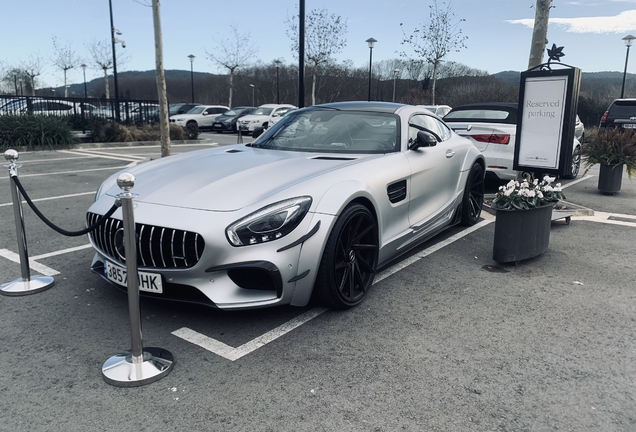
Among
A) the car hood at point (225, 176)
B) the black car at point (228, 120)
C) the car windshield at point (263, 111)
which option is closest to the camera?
the car hood at point (225, 176)

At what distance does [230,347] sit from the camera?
122 inches

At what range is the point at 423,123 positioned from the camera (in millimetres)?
5125

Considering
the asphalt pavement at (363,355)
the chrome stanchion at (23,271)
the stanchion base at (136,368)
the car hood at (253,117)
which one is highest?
the car hood at (253,117)

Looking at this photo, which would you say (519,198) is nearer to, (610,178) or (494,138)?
(494,138)

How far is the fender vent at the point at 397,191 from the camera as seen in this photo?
406 centimetres

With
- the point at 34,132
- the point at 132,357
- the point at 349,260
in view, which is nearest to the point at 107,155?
the point at 34,132

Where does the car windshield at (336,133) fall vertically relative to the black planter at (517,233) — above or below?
above

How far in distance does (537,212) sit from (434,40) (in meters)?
27.8

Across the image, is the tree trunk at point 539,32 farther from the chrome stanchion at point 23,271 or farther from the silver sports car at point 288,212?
the chrome stanchion at point 23,271

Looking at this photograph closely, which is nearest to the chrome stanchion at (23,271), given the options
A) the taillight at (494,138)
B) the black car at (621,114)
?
the taillight at (494,138)

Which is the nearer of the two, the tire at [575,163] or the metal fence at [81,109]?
the tire at [575,163]

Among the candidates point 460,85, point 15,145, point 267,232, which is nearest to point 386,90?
point 460,85

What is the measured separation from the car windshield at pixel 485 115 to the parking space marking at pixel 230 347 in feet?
20.7

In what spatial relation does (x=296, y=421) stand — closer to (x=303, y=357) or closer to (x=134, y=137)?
(x=303, y=357)
